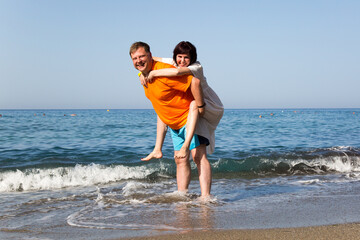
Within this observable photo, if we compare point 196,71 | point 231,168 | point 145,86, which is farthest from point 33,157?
point 196,71

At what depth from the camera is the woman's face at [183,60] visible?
12.9 ft

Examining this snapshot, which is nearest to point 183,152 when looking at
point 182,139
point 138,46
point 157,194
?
point 182,139

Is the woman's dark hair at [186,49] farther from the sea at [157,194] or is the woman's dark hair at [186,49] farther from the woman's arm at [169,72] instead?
the sea at [157,194]

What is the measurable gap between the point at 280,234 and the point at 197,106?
162 cm

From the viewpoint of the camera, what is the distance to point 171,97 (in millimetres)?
4023

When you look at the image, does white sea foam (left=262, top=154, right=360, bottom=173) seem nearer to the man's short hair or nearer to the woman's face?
the woman's face

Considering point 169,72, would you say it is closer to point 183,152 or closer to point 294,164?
point 183,152

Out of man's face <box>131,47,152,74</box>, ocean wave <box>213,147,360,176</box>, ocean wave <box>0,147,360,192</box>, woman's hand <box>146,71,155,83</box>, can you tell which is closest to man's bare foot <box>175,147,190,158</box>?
woman's hand <box>146,71,155,83</box>

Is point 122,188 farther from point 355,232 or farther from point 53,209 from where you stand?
point 355,232

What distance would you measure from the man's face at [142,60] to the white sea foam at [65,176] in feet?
11.2

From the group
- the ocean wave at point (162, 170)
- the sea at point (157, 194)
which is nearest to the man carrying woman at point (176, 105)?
the sea at point (157, 194)

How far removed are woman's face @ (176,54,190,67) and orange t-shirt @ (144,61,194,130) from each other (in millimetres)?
115

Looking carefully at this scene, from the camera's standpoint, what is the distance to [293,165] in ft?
27.0

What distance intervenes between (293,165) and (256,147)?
3412 mm
